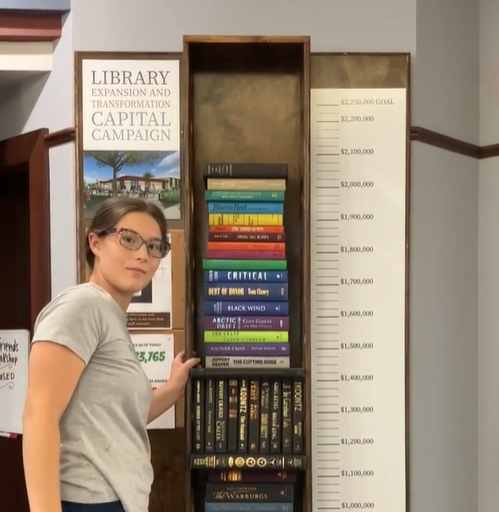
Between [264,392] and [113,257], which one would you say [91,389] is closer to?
[113,257]

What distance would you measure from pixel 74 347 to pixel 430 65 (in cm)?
132

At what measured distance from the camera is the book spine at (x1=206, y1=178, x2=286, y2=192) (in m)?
1.71

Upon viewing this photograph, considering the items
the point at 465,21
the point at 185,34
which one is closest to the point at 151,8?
the point at 185,34

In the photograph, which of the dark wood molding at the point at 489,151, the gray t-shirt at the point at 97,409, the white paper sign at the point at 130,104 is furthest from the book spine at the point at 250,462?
the dark wood molding at the point at 489,151

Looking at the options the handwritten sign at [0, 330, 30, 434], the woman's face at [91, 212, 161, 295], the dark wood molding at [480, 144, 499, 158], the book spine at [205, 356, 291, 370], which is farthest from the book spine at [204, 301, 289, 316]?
the dark wood molding at [480, 144, 499, 158]

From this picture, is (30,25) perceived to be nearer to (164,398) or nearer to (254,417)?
(164,398)

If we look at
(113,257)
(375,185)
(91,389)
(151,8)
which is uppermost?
(151,8)

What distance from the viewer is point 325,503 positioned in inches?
69.3

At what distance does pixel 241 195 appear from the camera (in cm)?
171

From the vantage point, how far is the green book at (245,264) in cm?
171

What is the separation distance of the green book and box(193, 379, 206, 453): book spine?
301 mm

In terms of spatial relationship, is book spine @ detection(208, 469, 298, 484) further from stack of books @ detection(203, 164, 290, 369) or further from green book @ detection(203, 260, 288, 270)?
green book @ detection(203, 260, 288, 270)

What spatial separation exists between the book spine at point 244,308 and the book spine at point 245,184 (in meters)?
0.30

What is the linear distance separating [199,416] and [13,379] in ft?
2.45
